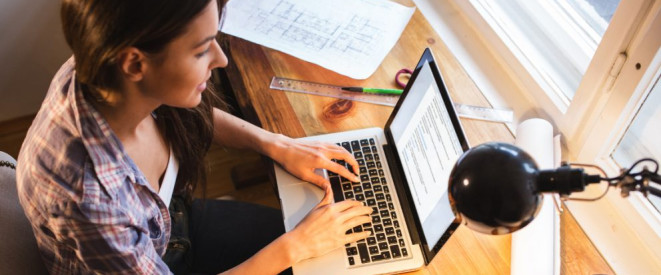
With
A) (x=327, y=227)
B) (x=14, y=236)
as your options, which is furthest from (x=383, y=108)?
(x=14, y=236)

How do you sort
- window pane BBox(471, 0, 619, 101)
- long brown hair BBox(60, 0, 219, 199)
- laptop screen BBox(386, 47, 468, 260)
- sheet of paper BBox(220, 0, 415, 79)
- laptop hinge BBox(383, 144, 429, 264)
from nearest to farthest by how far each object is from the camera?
long brown hair BBox(60, 0, 219, 199) → laptop screen BBox(386, 47, 468, 260) → laptop hinge BBox(383, 144, 429, 264) → window pane BBox(471, 0, 619, 101) → sheet of paper BBox(220, 0, 415, 79)

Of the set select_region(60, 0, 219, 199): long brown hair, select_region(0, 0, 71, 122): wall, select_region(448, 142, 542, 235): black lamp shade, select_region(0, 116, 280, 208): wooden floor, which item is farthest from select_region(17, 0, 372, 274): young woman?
select_region(0, 0, 71, 122): wall

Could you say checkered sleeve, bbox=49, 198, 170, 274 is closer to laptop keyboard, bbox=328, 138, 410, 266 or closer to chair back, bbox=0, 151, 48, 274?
chair back, bbox=0, 151, 48, 274

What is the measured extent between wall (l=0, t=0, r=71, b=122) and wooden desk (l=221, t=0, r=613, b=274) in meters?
0.93

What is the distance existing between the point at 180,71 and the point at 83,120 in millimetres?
169

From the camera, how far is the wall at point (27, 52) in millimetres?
1872

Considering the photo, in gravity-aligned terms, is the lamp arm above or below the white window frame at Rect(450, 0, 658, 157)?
above

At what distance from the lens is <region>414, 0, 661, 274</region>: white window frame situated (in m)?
0.94

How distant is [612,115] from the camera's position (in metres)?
1.02

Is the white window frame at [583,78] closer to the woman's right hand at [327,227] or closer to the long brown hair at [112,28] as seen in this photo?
the woman's right hand at [327,227]

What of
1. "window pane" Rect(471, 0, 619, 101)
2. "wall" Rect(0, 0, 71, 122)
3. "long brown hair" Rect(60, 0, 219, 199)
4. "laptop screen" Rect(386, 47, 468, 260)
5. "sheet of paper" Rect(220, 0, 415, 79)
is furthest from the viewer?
"wall" Rect(0, 0, 71, 122)

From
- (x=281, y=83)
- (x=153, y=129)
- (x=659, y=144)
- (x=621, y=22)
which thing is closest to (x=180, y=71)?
(x=153, y=129)

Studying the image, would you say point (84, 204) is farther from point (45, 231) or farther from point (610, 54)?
point (610, 54)

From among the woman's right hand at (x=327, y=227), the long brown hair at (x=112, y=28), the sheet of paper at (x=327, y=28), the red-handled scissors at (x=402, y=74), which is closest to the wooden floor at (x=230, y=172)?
the sheet of paper at (x=327, y=28)
